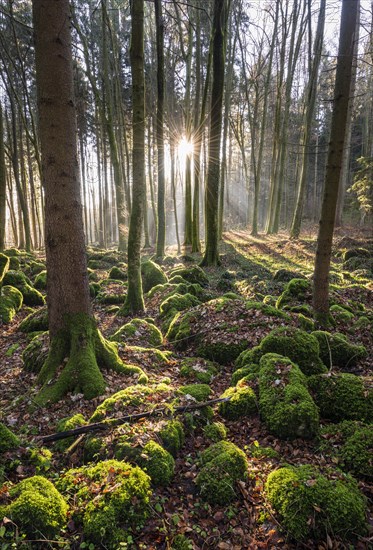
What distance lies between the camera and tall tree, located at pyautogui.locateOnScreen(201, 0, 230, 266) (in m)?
11.7

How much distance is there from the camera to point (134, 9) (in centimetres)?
714

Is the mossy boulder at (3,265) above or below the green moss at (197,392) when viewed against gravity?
above

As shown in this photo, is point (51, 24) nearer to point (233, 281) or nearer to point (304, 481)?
point (304, 481)

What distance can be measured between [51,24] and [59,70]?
0.59 metres

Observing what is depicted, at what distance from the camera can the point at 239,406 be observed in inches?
174

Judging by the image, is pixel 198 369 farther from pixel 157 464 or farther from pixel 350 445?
pixel 350 445

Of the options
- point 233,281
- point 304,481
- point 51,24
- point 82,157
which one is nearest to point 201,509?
point 304,481

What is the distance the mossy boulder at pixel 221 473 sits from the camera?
3.12m

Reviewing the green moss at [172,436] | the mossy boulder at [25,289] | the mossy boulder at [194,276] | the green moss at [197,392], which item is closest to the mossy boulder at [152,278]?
the mossy boulder at [194,276]

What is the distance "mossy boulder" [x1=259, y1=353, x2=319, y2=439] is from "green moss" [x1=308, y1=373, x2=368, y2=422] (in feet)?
0.77

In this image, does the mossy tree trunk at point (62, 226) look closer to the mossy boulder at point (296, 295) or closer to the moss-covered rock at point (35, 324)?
the moss-covered rock at point (35, 324)

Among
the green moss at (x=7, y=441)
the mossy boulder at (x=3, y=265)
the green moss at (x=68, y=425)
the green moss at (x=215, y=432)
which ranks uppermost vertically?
the mossy boulder at (x=3, y=265)

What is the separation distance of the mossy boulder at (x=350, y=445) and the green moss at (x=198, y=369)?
2.02 m

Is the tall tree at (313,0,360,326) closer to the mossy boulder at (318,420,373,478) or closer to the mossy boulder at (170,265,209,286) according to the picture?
the mossy boulder at (318,420,373,478)
